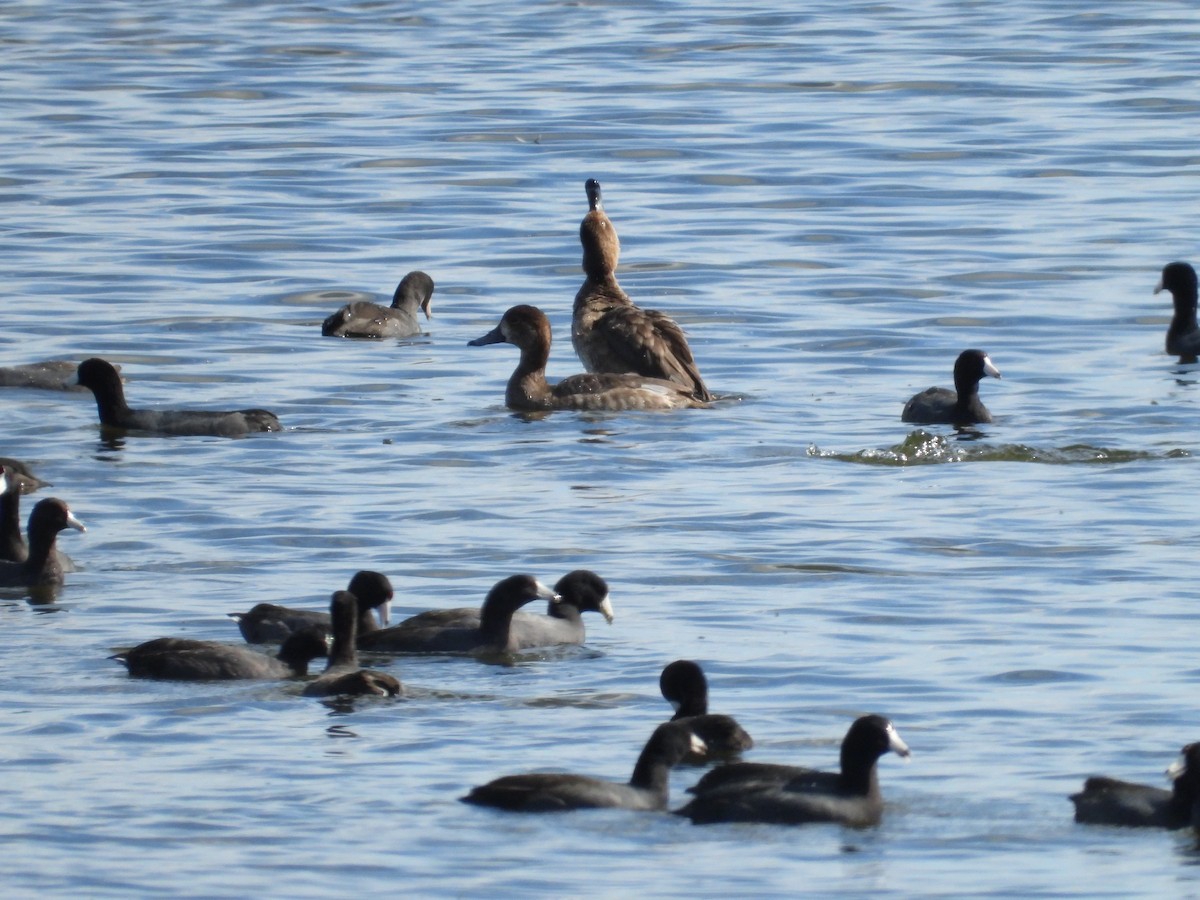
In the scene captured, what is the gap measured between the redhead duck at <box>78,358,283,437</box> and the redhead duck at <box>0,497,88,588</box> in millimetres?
3839

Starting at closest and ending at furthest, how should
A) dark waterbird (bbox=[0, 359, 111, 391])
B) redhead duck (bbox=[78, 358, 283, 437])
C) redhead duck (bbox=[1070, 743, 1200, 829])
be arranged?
redhead duck (bbox=[1070, 743, 1200, 829])
redhead duck (bbox=[78, 358, 283, 437])
dark waterbird (bbox=[0, 359, 111, 391])

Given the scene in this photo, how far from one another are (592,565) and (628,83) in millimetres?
24414

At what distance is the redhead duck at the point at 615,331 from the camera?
20672 millimetres

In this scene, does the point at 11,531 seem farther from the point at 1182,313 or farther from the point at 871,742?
the point at 1182,313

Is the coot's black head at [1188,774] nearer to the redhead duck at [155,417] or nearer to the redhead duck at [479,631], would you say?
the redhead duck at [479,631]

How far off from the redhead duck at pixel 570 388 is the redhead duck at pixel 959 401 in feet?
5.55

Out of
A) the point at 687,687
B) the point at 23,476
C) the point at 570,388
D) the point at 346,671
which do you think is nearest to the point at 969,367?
the point at 570,388

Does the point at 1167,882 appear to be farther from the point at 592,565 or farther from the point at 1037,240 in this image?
the point at 1037,240

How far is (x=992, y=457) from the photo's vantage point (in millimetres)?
18375

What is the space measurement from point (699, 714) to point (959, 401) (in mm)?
7769

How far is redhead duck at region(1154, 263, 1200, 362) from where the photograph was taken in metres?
22.9

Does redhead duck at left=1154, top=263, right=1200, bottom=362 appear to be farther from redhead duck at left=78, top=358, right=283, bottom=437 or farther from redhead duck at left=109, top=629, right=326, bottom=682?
redhead duck at left=109, top=629, right=326, bottom=682

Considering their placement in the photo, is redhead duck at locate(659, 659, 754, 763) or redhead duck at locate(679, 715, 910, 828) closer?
redhead duck at locate(679, 715, 910, 828)

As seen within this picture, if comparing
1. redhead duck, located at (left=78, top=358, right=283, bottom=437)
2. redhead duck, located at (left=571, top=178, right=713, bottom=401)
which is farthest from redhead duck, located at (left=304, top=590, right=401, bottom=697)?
redhead duck, located at (left=571, top=178, right=713, bottom=401)
